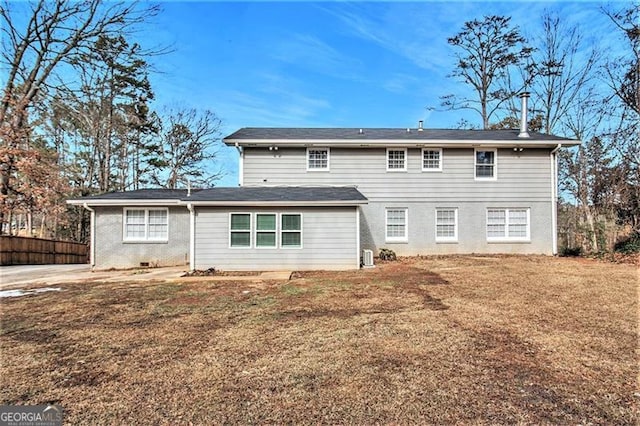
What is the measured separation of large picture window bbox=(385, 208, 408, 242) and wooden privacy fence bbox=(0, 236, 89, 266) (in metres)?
18.3

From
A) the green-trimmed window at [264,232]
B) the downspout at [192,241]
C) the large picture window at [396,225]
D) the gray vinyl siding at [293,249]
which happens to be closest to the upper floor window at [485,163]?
the large picture window at [396,225]

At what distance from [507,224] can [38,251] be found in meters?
24.0

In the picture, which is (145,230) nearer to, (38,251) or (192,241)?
(192,241)

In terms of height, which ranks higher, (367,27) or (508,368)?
(367,27)

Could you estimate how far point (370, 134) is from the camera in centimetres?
1568

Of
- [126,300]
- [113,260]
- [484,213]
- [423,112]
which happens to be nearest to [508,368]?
[126,300]

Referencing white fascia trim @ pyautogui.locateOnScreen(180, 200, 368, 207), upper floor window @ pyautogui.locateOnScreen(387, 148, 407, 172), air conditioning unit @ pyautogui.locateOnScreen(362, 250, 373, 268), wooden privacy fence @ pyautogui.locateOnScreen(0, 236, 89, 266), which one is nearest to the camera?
white fascia trim @ pyautogui.locateOnScreen(180, 200, 368, 207)

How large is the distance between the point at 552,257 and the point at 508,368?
12.4m

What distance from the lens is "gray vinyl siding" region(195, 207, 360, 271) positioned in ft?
37.3

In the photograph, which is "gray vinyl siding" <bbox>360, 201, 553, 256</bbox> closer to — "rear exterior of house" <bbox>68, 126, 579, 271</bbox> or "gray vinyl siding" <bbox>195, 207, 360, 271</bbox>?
"rear exterior of house" <bbox>68, 126, 579, 271</bbox>

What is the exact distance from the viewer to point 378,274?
10258mm

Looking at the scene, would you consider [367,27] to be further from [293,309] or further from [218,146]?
[218,146]

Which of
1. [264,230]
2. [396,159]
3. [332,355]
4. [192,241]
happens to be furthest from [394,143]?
[332,355]

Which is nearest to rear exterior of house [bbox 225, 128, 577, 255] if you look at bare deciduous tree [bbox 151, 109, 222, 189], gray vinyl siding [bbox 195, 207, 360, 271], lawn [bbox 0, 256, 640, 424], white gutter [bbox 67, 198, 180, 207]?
gray vinyl siding [bbox 195, 207, 360, 271]
